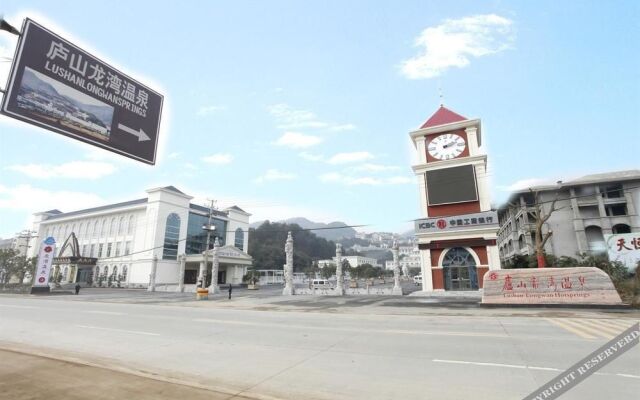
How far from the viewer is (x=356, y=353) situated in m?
8.20

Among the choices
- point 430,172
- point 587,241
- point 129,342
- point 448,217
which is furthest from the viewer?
point 587,241

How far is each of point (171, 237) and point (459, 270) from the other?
51.8m

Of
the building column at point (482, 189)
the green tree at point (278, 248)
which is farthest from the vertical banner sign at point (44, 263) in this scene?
the building column at point (482, 189)

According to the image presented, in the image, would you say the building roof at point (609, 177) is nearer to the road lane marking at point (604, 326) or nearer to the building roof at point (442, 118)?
the building roof at point (442, 118)

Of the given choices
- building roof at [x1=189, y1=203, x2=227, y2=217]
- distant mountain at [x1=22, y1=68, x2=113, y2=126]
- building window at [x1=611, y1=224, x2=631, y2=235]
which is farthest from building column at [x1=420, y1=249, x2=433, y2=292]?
Result: building roof at [x1=189, y1=203, x2=227, y2=217]

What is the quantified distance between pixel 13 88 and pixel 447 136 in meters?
32.5

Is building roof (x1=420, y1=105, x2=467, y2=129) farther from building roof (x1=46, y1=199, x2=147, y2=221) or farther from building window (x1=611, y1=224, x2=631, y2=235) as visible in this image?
building roof (x1=46, y1=199, x2=147, y2=221)

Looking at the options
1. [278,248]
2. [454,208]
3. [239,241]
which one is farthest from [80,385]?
[278,248]

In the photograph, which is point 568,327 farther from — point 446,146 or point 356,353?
point 446,146

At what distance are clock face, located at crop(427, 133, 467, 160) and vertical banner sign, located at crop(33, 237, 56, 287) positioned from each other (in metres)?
45.7

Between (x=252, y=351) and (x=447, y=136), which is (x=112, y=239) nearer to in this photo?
(x=447, y=136)

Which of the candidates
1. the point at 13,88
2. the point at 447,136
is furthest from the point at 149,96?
the point at 447,136

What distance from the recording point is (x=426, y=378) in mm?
6219

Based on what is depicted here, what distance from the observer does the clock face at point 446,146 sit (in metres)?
32.0
